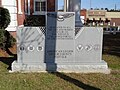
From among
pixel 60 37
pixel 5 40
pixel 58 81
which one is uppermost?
pixel 60 37

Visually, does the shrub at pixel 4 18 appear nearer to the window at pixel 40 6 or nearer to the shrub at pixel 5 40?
the shrub at pixel 5 40

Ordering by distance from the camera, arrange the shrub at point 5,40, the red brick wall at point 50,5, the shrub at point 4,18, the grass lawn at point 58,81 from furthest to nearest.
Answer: the red brick wall at point 50,5, the shrub at point 4,18, the shrub at point 5,40, the grass lawn at point 58,81

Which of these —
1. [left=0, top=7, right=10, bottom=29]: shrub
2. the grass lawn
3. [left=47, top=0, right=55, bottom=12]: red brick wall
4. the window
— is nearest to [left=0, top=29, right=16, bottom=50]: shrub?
[left=0, top=7, right=10, bottom=29]: shrub

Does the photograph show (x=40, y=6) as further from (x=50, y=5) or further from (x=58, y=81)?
(x=58, y=81)

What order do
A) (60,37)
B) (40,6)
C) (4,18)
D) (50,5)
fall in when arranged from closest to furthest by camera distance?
1. (60,37)
2. (4,18)
3. (50,5)
4. (40,6)

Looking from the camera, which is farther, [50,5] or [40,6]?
[40,6]

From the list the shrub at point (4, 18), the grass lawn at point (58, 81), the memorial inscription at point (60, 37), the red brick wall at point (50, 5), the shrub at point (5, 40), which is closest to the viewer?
the grass lawn at point (58, 81)

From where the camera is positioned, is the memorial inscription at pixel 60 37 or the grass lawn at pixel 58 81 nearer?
the grass lawn at pixel 58 81

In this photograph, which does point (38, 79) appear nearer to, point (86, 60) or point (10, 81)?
point (10, 81)

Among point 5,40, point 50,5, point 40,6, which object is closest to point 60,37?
point 5,40

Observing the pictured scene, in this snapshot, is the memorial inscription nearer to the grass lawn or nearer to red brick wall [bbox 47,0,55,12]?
the grass lawn

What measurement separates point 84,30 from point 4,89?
308cm

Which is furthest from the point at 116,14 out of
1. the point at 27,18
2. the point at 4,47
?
the point at 4,47

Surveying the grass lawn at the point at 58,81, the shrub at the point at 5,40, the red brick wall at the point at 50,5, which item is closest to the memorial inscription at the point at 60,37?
the grass lawn at the point at 58,81
